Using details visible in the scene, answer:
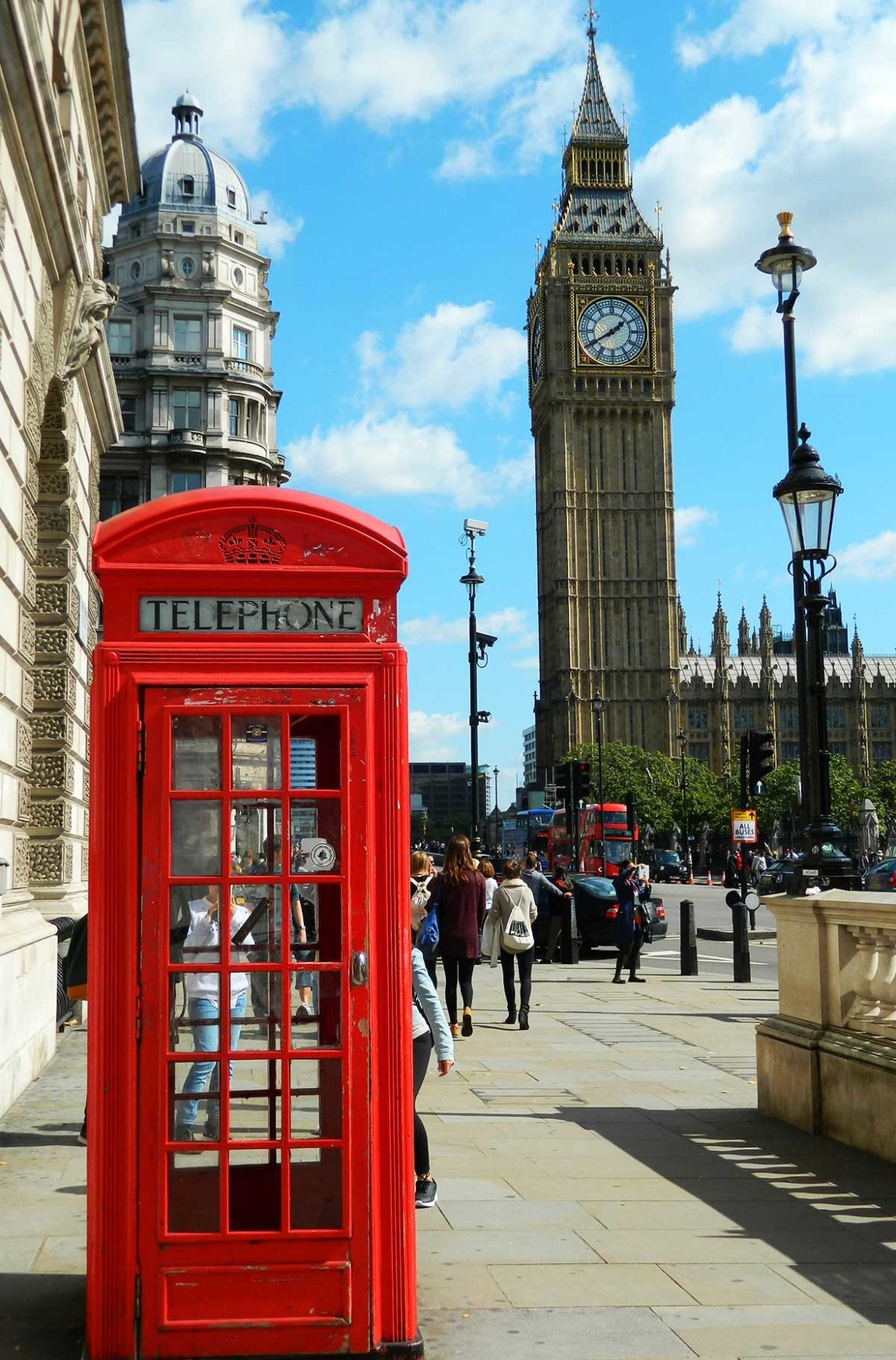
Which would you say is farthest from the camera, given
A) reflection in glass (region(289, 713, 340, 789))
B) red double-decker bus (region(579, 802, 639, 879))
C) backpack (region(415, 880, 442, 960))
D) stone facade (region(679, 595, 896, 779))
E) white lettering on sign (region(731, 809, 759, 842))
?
stone facade (region(679, 595, 896, 779))

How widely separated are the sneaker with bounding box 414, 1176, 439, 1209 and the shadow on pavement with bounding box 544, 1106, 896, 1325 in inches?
34.6

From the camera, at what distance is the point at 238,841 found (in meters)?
4.64

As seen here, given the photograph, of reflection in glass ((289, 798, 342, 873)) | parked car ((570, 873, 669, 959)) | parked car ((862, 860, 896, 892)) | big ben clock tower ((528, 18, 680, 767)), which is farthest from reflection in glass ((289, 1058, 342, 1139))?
big ben clock tower ((528, 18, 680, 767))

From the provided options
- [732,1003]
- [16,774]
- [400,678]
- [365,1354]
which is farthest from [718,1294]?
[732,1003]

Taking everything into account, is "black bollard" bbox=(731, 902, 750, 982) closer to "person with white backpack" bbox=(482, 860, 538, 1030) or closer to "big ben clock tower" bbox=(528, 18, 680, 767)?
"person with white backpack" bbox=(482, 860, 538, 1030)

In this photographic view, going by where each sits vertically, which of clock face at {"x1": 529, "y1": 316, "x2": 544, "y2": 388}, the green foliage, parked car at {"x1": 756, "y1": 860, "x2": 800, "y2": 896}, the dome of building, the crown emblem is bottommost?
parked car at {"x1": 756, "y1": 860, "x2": 800, "y2": 896}

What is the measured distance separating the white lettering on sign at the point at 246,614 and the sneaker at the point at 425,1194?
305cm

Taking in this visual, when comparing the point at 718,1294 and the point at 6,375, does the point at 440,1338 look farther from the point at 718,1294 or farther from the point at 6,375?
the point at 6,375

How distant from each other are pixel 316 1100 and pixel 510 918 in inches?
378

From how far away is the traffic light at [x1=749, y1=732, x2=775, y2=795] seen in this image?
65.8 ft

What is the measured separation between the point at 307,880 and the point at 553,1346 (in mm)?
1712

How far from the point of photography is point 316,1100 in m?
4.64

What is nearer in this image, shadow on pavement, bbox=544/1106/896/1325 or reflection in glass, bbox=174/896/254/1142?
reflection in glass, bbox=174/896/254/1142

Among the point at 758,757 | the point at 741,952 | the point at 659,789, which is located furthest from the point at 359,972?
the point at 659,789
